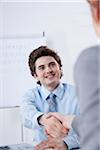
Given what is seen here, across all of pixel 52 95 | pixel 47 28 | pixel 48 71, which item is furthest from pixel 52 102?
pixel 47 28

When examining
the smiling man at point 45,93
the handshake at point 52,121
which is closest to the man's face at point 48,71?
the smiling man at point 45,93

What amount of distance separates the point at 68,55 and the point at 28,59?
0.58 ft

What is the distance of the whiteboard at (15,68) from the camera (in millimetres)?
1262

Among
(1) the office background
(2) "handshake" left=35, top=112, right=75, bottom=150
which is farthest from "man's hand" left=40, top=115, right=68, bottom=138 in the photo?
(1) the office background

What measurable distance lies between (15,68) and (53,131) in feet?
1.08

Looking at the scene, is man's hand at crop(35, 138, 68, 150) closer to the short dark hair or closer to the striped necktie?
the striped necktie

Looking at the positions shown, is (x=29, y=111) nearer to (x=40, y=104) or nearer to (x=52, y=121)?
(x=40, y=104)

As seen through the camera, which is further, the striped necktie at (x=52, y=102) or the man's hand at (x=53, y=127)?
the striped necktie at (x=52, y=102)

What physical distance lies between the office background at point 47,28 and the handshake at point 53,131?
12 cm

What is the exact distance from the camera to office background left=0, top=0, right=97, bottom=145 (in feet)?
4.14

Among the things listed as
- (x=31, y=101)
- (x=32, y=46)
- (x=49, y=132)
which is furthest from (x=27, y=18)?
(x=49, y=132)

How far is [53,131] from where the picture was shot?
3.76 ft

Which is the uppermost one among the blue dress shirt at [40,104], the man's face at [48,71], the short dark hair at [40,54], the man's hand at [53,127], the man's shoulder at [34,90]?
the short dark hair at [40,54]

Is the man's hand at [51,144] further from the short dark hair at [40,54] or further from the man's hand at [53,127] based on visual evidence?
the short dark hair at [40,54]
